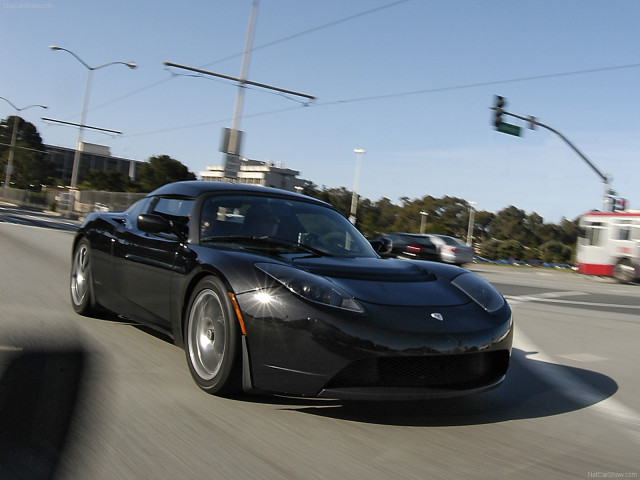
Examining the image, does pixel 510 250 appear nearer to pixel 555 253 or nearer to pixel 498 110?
pixel 555 253

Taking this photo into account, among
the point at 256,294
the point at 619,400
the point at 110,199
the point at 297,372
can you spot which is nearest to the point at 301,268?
the point at 256,294

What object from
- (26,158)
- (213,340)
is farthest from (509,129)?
(26,158)

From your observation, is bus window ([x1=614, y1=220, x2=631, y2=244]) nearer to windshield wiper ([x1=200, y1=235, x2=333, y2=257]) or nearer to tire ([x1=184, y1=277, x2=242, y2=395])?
windshield wiper ([x1=200, y1=235, x2=333, y2=257])

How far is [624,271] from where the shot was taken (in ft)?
75.2

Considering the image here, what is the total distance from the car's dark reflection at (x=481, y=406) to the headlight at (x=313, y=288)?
665mm

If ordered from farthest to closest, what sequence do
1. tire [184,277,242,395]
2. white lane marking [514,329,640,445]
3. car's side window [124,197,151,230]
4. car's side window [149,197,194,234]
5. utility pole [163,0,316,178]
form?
utility pole [163,0,316,178] → car's side window [124,197,151,230] → car's side window [149,197,194,234] → white lane marking [514,329,640,445] → tire [184,277,242,395]

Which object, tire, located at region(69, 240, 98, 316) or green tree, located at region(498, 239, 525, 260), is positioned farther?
green tree, located at region(498, 239, 525, 260)

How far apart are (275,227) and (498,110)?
20174 mm

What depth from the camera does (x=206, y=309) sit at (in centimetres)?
390

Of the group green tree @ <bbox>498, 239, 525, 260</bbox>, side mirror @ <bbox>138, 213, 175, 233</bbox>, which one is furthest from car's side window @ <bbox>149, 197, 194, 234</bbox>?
green tree @ <bbox>498, 239, 525, 260</bbox>

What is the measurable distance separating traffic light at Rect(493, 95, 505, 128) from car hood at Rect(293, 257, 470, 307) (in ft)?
65.3

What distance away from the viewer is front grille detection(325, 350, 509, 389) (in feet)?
10.6

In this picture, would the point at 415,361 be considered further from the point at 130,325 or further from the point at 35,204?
the point at 35,204

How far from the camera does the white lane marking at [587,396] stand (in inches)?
149
